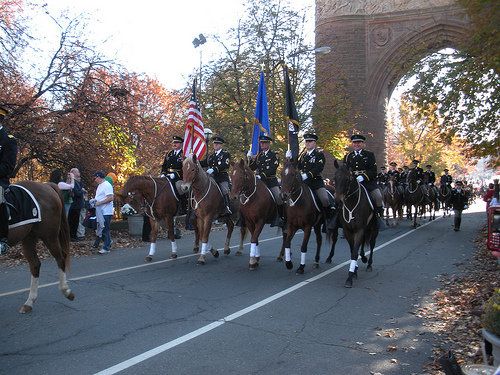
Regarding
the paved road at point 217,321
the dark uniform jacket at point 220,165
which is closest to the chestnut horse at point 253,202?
the paved road at point 217,321

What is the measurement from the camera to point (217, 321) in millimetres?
6797

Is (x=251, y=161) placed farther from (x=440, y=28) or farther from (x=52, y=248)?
(x=440, y=28)


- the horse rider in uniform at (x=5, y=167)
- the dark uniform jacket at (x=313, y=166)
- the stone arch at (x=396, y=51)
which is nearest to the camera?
the horse rider in uniform at (x=5, y=167)

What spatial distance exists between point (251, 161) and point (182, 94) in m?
16.8

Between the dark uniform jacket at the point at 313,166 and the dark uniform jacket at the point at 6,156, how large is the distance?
19.6ft

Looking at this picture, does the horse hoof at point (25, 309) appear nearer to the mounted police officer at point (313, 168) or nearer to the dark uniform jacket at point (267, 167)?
the mounted police officer at point (313, 168)

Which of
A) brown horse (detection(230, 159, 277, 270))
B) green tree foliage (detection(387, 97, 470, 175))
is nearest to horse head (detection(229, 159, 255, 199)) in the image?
brown horse (detection(230, 159, 277, 270))

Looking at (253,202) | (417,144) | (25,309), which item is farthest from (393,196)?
(417,144)

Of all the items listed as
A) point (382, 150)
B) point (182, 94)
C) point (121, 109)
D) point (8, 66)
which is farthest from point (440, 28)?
point (8, 66)

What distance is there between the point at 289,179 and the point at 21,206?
497cm

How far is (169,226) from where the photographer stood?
41.4ft

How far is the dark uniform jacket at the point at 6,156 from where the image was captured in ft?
22.4

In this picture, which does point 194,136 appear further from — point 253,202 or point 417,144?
point 417,144

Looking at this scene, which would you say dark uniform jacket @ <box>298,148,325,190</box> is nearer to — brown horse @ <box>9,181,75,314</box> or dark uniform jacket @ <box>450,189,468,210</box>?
brown horse @ <box>9,181,75,314</box>
